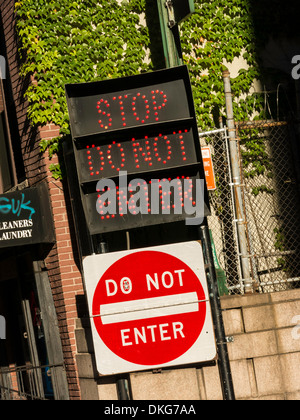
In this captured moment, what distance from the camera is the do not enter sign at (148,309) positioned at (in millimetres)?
A: 5848

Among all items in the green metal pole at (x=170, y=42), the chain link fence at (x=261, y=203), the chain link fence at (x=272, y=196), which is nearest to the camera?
the green metal pole at (x=170, y=42)

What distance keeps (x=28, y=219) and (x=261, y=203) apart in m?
3.25

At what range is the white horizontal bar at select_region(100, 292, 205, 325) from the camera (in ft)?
19.3

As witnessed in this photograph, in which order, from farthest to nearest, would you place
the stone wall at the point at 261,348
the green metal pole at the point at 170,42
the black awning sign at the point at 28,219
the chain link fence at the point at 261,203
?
the black awning sign at the point at 28,219
the chain link fence at the point at 261,203
the green metal pole at the point at 170,42
the stone wall at the point at 261,348

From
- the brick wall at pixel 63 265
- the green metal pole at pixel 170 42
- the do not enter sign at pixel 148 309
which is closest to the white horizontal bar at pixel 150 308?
the do not enter sign at pixel 148 309

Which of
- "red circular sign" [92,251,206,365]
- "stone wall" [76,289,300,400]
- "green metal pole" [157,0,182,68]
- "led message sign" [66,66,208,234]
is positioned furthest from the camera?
"green metal pole" [157,0,182,68]

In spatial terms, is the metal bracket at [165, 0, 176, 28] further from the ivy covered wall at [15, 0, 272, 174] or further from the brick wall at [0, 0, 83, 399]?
the brick wall at [0, 0, 83, 399]

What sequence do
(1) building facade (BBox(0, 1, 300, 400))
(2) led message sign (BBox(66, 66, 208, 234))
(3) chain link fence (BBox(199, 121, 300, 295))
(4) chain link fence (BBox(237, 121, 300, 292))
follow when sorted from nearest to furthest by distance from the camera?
(2) led message sign (BBox(66, 66, 208, 234)) → (1) building facade (BBox(0, 1, 300, 400)) → (3) chain link fence (BBox(199, 121, 300, 295)) → (4) chain link fence (BBox(237, 121, 300, 292))

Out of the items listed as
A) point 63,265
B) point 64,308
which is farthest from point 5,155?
point 64,308

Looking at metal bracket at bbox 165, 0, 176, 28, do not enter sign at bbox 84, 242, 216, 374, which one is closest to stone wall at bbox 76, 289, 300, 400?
do not enter sign at bbox 84, 242, 216, 374

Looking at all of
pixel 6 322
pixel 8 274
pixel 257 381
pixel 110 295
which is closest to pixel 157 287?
pixel 110 295

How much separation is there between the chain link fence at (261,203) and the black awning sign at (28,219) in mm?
2268

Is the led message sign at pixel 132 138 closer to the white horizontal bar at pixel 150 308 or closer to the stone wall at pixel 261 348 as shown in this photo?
the white horizontal bar at pixel 150 308

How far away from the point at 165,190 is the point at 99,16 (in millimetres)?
4240
